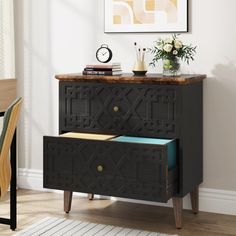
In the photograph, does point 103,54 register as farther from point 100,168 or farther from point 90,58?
point 100,168

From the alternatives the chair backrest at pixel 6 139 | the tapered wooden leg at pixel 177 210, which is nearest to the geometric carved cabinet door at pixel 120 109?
the tapered wooden leg at pixel 177 210

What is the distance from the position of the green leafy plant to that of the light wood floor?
1.04 metres

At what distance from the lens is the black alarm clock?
380 centimetres

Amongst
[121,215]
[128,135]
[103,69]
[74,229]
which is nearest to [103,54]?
[103,69]

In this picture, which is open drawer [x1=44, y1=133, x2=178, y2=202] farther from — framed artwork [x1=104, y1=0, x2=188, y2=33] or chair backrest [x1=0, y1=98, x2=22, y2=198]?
framed artwork [x1=104, y1=0, x2=188, y2=33]

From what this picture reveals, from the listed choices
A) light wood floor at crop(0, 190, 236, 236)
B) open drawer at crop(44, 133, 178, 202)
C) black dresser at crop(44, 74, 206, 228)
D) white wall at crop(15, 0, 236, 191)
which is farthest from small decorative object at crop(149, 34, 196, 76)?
light wood floor at crop(0, 190, 236, 236)

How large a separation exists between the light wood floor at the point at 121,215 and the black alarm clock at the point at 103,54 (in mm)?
1025

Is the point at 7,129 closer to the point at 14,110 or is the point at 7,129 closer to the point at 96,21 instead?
the point at 14,110

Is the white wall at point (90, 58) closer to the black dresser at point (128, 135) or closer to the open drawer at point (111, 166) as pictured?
the black dresser at point (128, 135)

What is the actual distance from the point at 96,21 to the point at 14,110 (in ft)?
4.51

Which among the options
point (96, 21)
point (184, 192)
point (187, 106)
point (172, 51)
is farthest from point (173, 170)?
point (96, 21)

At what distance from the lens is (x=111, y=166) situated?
332cm

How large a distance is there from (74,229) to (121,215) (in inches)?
17.3

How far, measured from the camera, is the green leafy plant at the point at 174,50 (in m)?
3.49
